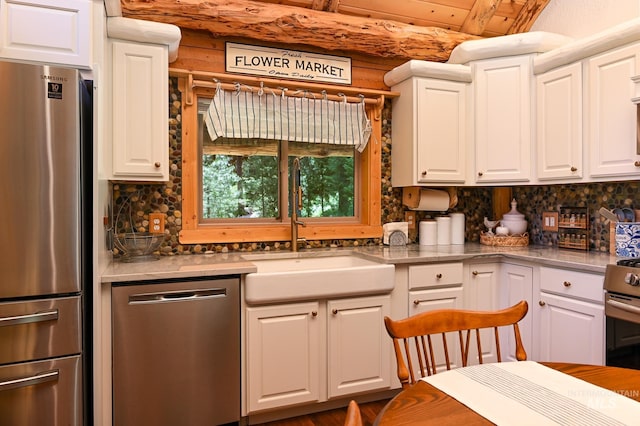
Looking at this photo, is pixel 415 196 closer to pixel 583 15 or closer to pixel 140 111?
pixel 583 15

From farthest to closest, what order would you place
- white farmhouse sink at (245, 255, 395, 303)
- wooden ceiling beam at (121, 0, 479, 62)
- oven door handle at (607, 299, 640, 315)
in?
1. wooden ceiling beam at (121, 0, 479, 62)
2. white farmhouse sink at (245, 255, 395, 303)
3. oven door handle at (607, 299, 640, 315)

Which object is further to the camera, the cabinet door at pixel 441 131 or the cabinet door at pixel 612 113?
the cabinet door at pixel 441 131

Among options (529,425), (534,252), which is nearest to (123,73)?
(529,425)

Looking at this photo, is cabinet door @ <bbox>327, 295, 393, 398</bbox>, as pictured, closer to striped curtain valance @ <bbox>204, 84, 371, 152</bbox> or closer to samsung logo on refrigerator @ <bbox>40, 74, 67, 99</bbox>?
striped curtain valance @ <bbox>204, 84, 371, 152</bbox>

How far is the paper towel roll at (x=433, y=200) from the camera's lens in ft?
10.4

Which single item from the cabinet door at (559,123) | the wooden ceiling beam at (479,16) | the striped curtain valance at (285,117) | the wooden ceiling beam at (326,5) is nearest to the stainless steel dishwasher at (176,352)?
the striped curtain valance at (285,117)

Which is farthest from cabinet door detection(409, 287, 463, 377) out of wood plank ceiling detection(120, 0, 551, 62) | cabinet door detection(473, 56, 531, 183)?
wood plank ceiling detection(120, 0, 551, 62)

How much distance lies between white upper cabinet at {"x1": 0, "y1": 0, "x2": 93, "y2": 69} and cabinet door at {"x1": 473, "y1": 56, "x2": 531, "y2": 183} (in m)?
2.51

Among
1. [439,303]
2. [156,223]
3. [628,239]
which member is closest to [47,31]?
[156,223]

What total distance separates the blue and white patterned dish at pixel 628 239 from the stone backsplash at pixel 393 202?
19 centimetres

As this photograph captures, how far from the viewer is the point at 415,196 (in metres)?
3.19

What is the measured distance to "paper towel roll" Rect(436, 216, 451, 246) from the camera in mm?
3229

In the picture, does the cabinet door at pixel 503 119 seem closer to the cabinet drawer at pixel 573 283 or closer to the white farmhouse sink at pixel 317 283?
the cabinet drawer at pixel 573 283

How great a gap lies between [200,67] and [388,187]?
1.63 m
